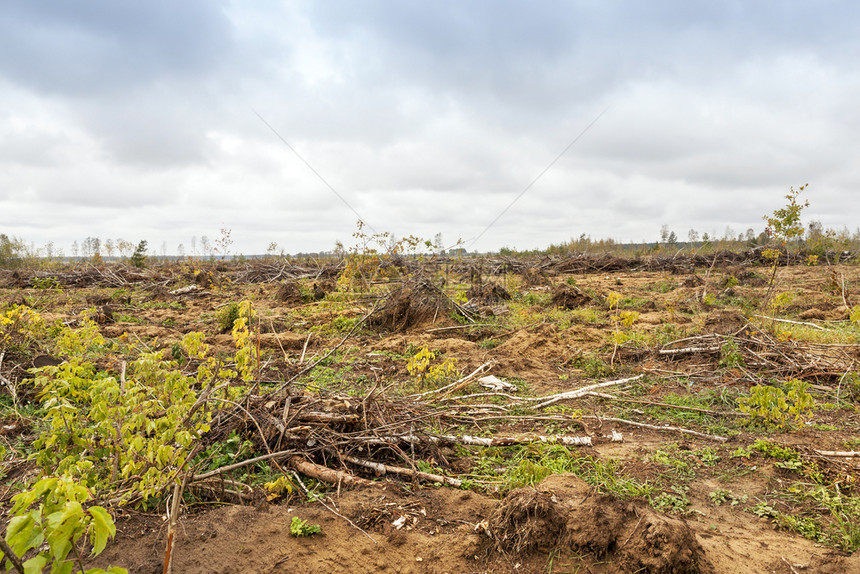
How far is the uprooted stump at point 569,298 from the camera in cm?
1055

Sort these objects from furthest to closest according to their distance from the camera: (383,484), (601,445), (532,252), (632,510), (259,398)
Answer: (532,252) < (601,445) < (259,398) < (383,484) < (632,510)

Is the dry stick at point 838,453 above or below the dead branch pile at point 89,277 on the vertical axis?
below

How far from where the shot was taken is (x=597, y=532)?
2.44 meters

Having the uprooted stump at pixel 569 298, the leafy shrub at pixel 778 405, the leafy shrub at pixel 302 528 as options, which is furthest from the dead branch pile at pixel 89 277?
the leafy shrub at pixel 778 405

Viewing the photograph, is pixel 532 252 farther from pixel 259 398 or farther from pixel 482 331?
pixel 259 398

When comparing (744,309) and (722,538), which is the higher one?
(744,309)

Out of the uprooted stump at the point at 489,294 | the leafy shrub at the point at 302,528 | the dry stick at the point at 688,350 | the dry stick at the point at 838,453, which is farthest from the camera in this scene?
the uprooted stump at the point at 489,294

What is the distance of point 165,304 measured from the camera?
12.0 m

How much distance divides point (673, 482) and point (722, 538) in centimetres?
69

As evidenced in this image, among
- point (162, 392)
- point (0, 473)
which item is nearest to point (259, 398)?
point (162, 392)

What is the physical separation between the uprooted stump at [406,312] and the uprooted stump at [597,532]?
6142 millimetres

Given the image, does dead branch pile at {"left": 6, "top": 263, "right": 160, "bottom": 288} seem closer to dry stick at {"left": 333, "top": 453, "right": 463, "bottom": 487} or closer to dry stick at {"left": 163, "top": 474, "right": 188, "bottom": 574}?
dry stick at {"left": 333, "top": 453, "right": 463, "bottom": 487}

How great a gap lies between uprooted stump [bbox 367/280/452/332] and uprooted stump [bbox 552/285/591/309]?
3.04 meters

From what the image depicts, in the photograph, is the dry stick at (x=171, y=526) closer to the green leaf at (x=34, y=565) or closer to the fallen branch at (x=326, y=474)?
the green leaf at (x=34, y=565)
